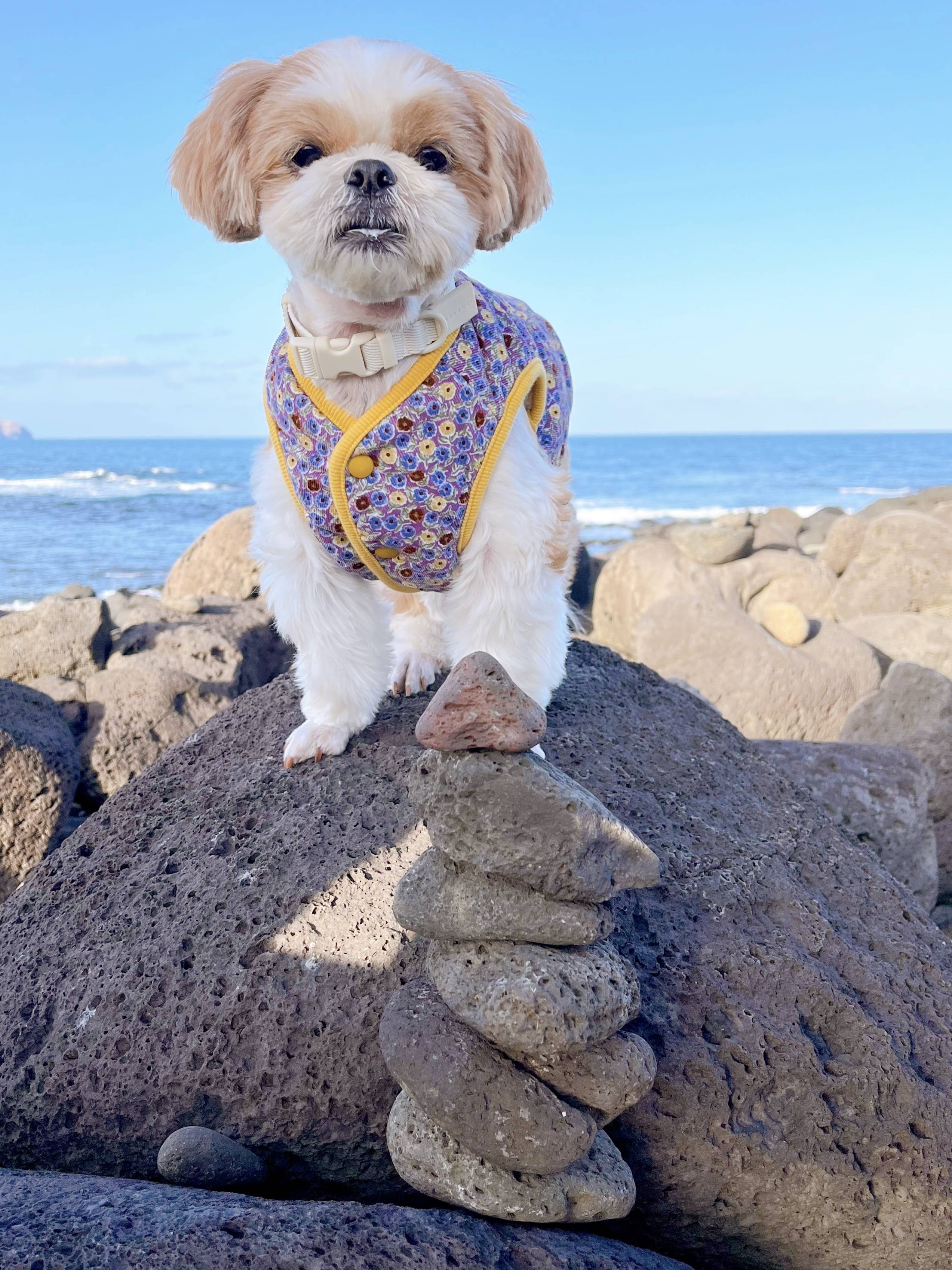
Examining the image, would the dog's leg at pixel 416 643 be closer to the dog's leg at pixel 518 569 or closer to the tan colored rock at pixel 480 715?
the dog's leg at pixel 518 569

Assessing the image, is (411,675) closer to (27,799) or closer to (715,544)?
(27,799)

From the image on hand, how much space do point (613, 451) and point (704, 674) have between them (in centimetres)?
7901

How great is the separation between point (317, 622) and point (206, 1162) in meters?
1.61

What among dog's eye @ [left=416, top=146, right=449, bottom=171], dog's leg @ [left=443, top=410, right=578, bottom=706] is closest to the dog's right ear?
dog's eye @ [left=416, top=146, right=449, bottom=171]

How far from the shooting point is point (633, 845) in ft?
7.76

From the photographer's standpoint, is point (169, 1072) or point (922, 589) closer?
point (169, 1072)

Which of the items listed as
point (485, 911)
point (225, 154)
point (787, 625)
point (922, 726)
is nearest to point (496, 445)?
point (225, 154)

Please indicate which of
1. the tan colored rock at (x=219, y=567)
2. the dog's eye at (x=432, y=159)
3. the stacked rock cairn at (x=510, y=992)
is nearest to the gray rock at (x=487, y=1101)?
the stacked rock cairn at (x=510, y=992)

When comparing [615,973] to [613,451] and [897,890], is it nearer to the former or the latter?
[897,890]

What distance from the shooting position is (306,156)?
8.51 ft

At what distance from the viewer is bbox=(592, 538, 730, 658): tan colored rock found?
9648 millimetres

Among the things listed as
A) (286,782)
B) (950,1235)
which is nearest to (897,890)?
(950,1235)

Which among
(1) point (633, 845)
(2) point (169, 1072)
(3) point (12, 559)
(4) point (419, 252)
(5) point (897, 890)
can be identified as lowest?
(3) point (12, 559)

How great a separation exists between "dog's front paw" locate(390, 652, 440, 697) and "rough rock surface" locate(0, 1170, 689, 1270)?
74.6 inches
